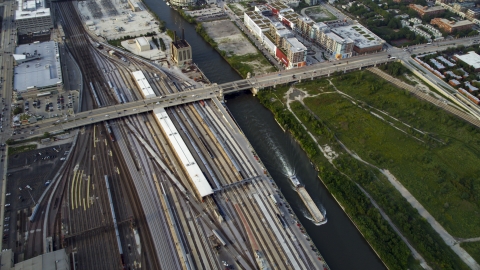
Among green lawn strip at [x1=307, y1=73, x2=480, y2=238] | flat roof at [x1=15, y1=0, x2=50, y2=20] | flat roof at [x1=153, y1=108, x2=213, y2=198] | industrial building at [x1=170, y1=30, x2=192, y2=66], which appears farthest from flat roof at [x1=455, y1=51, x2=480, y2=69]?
flat roof at [x1=15, y1=0, x2=50, y2=20]

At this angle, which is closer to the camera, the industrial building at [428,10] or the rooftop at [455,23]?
the rooftop at [455,23]

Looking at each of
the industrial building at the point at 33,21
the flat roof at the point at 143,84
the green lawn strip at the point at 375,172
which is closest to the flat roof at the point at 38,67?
the industrial building at the point at 33,21

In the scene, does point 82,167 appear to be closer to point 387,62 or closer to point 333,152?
point 333,152

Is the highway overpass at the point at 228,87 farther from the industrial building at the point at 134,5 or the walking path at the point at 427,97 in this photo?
the industrial building at the point at 134,5

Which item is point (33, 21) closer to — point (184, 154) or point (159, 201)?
point (184, 154)

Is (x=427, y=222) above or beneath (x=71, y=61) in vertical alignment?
beneath

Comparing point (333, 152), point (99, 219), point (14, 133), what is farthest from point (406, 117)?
point (14, 133)
